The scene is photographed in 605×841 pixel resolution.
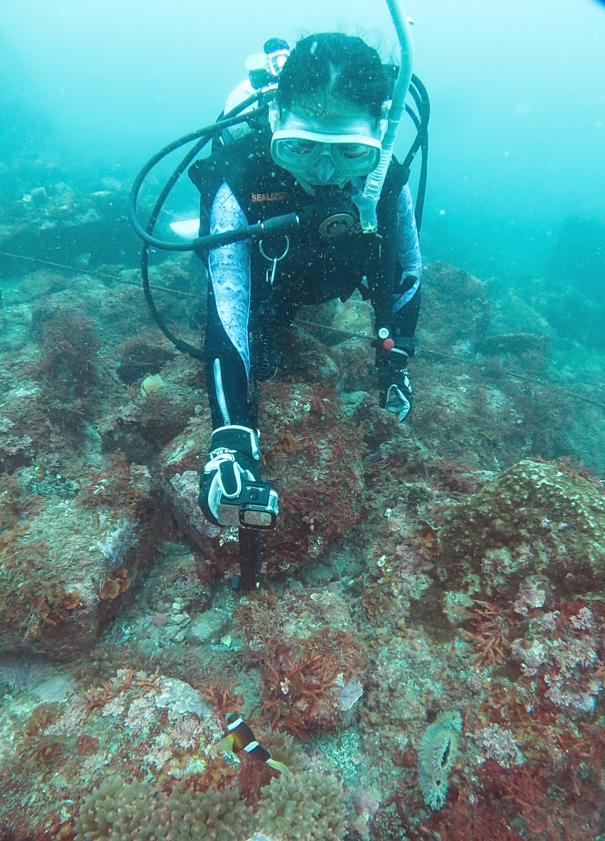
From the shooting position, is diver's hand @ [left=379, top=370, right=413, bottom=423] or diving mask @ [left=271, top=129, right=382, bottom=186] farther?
diver's hand @ [left=379, top=370, right=413, bottom=423]

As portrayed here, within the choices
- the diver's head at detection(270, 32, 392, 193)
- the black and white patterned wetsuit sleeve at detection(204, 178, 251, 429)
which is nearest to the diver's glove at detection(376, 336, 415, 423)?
the black and white patterned wetsuit sleeve at detection(204, 178, 251, 429)

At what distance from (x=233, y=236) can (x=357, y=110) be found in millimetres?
1160

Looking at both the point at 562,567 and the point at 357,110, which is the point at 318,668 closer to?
the point at 562,567

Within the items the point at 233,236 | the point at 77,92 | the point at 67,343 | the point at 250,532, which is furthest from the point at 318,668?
the point at 77,92

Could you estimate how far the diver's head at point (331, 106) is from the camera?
2506mm

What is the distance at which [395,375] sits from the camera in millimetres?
3939

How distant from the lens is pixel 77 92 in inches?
1644

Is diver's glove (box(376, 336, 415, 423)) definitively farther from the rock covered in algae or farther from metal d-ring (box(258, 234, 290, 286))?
the rock covered in algae

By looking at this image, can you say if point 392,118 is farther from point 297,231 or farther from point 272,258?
point 272,258

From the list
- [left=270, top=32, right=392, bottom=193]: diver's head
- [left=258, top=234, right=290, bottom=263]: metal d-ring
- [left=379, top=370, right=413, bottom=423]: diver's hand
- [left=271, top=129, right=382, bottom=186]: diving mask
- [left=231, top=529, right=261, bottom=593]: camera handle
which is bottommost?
[left=231, top=529, right=261, bottom=593]: camera handle

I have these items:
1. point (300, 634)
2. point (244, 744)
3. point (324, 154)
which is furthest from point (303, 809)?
point (324, 154)

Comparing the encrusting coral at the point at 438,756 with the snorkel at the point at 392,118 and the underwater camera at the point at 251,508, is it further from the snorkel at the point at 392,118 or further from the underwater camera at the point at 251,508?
the snorkel at the point at 392,118

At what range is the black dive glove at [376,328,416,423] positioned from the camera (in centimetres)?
389

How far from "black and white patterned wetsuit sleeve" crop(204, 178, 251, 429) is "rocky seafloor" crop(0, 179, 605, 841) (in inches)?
19.6
